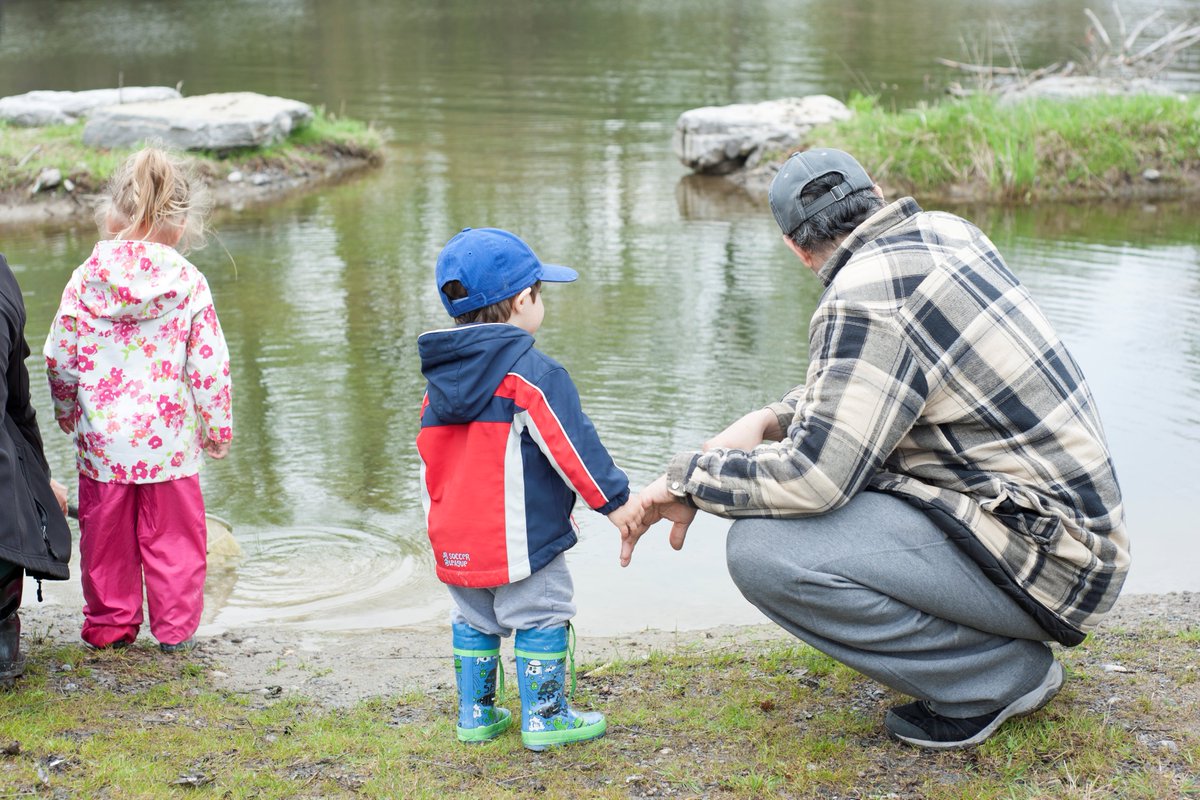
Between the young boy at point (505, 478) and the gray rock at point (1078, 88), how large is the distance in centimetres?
1079

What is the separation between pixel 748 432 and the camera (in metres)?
3.17

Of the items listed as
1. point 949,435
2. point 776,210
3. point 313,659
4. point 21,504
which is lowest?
point 313,659

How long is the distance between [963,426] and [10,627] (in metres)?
2.52

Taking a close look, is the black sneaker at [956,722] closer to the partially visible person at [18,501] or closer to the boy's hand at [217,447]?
the boy's hand at [217,447]

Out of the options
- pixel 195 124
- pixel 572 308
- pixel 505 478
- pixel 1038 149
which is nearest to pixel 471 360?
pixel 505 478

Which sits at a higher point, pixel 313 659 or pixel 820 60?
pixel 820 60

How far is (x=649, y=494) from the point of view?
117 inches

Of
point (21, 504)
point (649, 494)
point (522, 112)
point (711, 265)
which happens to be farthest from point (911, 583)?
point (522, 112)

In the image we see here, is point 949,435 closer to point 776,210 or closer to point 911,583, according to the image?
point 911,583

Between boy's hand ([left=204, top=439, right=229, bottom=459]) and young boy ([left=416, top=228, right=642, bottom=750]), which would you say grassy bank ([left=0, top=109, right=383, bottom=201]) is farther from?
young boy ([left=416, top=228, right=642, bottom=750])

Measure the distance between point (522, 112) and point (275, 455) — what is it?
40.1 ft

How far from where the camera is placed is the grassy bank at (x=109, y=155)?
11.6 meters

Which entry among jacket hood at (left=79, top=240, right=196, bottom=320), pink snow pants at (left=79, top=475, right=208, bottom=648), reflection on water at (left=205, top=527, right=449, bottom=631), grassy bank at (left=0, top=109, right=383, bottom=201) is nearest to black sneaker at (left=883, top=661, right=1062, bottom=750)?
reflection on water at (left=205, top=527, right=449, bottom=631)

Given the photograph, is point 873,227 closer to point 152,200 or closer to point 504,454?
point 504,454
